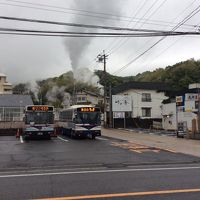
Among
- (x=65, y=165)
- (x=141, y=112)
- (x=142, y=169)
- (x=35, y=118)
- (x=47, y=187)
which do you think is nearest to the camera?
(x=47, y=187)

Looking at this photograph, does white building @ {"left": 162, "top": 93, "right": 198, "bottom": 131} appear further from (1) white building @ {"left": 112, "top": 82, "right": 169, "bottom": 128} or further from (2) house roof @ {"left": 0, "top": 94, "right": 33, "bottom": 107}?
(2) house roof @ {"left": 0, "top": 94, "right": 33, "bottom": 107}

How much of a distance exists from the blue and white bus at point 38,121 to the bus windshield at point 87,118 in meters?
→ 2.22

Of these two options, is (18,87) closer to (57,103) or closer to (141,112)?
(57,103)

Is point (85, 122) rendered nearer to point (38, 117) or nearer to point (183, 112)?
point (38, 117)

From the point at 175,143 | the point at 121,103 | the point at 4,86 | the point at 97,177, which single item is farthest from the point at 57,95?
the point at 97,177

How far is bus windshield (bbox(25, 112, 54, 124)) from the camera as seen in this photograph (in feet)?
104

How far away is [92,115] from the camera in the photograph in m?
33.0

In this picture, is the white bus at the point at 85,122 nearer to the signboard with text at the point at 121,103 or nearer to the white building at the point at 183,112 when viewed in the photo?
the white building at the point at 183,112

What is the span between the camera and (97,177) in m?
12.2

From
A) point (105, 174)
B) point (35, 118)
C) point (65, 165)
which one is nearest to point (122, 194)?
point (105, 174)

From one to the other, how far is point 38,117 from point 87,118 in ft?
13.2

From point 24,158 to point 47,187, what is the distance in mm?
8487

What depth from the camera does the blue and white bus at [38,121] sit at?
1244 inches

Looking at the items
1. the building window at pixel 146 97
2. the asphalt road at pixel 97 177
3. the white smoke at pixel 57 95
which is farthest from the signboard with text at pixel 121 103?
the asphalt road at pixel 97 177
